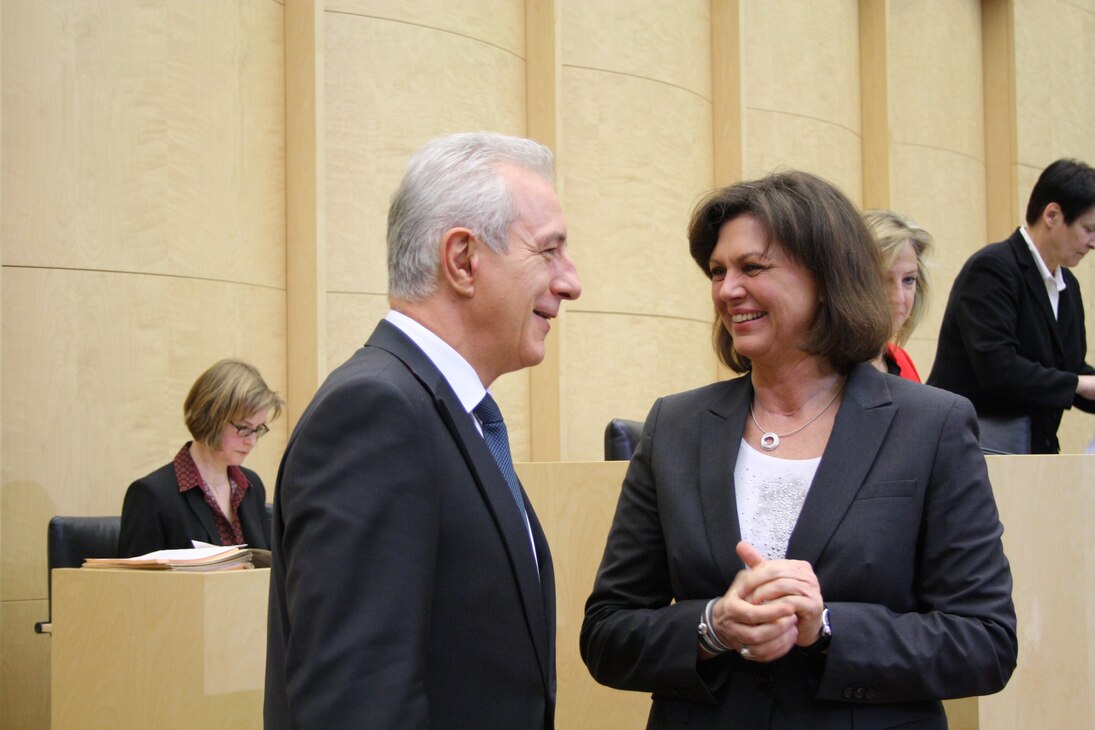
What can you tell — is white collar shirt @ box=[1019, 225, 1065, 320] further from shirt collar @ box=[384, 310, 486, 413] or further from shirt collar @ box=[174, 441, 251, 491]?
shirt collar @ box=[174, 441, 251, 491]

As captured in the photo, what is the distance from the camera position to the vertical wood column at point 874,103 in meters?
7.42

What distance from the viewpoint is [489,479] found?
5.13ft

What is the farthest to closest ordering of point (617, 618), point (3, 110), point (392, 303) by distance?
1. point (3, 110)
2. point (617, 618)
3. point (392, 303)

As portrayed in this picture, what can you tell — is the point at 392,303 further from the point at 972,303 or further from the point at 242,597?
the point at 972,303

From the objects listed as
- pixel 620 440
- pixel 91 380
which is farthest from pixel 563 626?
pixel 91 380

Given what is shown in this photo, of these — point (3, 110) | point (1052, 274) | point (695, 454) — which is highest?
point (3, 110)

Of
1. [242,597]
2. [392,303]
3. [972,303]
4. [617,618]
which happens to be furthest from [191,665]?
[972,303]

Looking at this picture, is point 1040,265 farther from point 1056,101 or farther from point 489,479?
point 1056,101

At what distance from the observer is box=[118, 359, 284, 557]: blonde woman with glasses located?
4109 mm

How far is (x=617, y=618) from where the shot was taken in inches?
78.5

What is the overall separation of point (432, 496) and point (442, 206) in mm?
430

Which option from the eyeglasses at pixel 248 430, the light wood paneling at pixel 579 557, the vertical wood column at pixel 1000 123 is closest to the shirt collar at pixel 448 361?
the light wood paneling at pixel 579 557

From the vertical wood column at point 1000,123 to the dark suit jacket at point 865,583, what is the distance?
Result: 21.7 feet

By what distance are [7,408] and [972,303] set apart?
334cm
